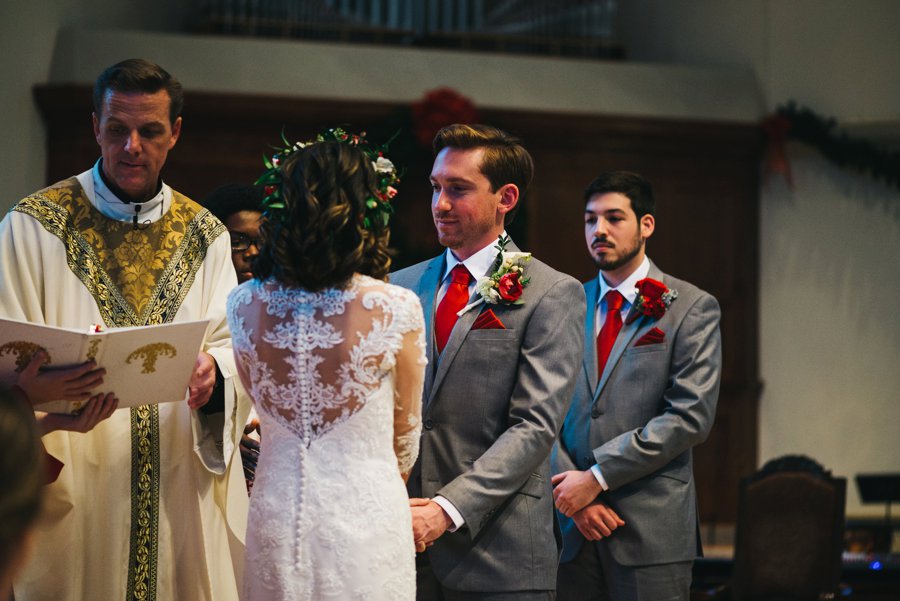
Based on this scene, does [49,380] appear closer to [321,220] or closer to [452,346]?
[321,220]

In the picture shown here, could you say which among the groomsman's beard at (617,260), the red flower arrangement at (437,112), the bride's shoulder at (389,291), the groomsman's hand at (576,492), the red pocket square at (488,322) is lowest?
the groomsman's hand at (576,492)

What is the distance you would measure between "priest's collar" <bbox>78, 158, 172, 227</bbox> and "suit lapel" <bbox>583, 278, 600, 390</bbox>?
1427mm

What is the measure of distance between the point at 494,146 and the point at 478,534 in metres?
1.10

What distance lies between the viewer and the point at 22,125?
7500 millimetres

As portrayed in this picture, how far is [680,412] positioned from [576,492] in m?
0.43

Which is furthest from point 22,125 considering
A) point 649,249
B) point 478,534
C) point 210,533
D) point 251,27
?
point 478,534

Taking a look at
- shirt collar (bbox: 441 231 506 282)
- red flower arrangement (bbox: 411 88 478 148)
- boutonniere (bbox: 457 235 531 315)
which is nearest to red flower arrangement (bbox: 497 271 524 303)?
boutonniere (bbox: 457 235 531 315)

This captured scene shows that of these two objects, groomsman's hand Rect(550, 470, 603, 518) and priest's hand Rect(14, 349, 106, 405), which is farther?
groomsman's hand Rect(550, 470, 603, 518)

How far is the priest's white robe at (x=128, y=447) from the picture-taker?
10.1 feet

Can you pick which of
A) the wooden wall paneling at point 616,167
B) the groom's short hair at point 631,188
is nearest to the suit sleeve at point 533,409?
the groom's short hair at point 631,188

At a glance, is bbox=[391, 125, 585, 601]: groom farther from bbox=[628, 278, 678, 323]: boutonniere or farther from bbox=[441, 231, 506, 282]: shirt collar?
bbox=[628, 278, 678, 323]: boutonniere

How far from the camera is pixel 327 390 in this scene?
8.19ft

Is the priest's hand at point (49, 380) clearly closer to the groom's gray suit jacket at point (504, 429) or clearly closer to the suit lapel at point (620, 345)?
the groom's gray suit jacket at point (504, 429)

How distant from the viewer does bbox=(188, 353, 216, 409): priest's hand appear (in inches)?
120
